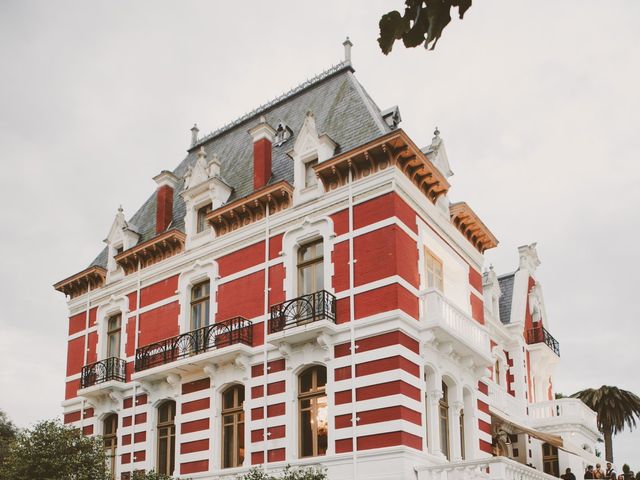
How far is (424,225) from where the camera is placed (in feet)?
82.2

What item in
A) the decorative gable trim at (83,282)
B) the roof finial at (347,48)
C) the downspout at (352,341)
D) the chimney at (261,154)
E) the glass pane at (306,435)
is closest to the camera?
the downspout at (352,341)

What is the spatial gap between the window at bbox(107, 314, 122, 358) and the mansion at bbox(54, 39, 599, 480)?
8 cm

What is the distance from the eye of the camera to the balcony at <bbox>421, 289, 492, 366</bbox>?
23.2 meters

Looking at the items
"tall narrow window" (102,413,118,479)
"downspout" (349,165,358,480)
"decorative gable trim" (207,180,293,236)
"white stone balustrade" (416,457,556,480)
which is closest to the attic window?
"decorative gable trim" (207,180,293,236)

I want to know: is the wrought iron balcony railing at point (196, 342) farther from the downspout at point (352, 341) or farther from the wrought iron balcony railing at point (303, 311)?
the downspout at point (352, 341)

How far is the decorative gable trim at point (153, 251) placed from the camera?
28.8 m

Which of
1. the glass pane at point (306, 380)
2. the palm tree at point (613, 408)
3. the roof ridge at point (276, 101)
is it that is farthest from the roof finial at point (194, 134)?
the palm tree at point (613, 408)

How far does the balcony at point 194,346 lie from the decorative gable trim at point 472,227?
7.44m

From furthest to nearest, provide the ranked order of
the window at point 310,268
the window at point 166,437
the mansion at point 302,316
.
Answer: the window at point 166,437 → the window at point 310,268 → the mansion at point 302,316

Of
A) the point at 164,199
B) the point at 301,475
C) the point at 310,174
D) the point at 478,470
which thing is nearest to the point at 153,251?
the point at 164,199

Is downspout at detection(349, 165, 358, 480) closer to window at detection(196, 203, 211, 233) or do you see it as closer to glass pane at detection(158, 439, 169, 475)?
window at detection(196, 203, 211, 233)

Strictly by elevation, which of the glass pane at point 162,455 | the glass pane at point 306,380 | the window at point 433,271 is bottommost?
the glass pane at point 162,455

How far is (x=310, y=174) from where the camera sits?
85.0ft

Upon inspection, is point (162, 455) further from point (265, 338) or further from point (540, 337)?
point (540, 337)
